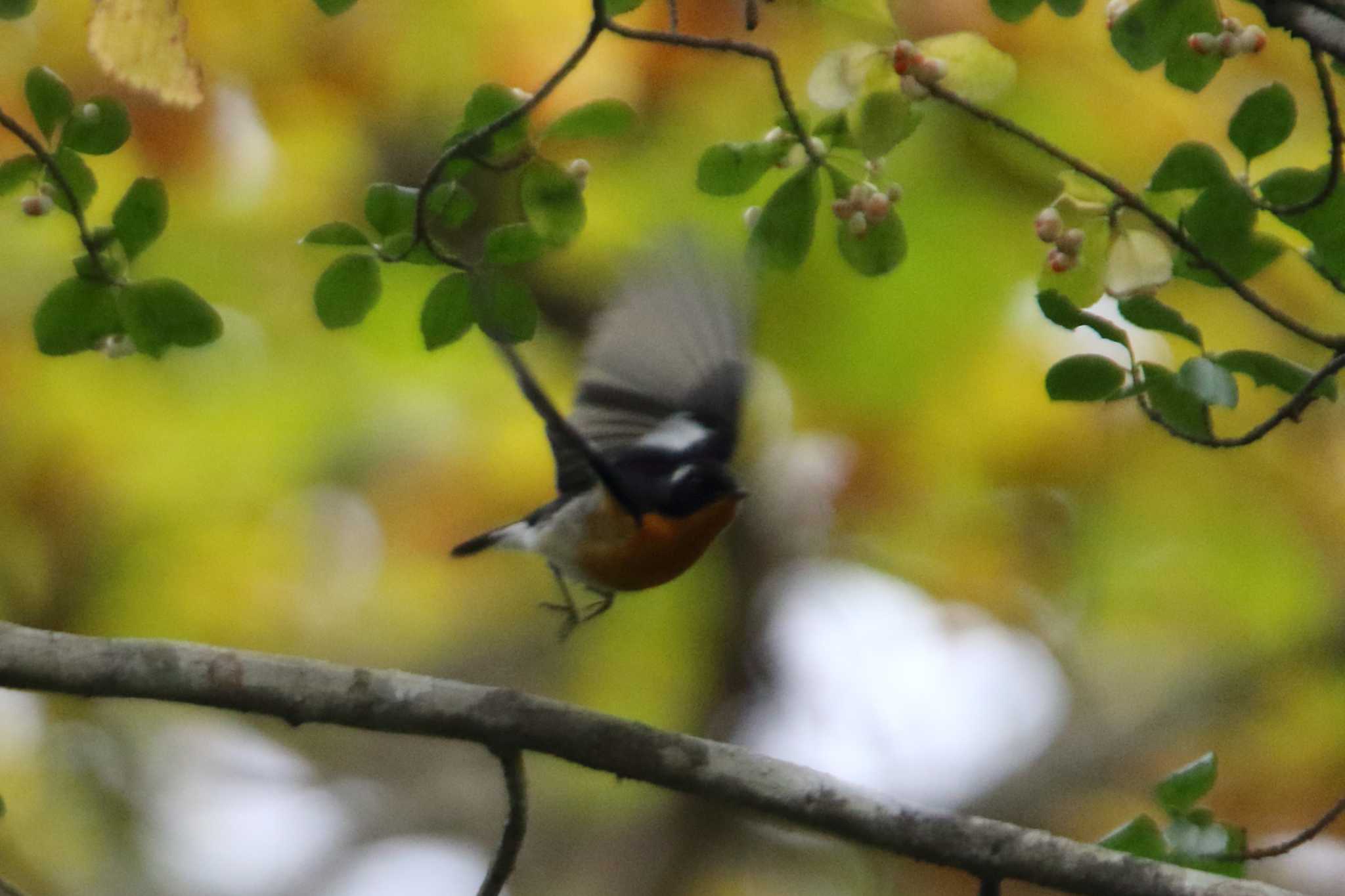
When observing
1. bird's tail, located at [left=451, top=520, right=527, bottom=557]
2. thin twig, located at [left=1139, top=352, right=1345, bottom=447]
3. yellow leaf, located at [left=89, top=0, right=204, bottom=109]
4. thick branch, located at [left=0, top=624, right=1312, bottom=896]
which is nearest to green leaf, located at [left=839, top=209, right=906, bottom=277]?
thin twig, located at [left=1139, top=352, right=1345, bottom=447]

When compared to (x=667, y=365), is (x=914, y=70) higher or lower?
higher

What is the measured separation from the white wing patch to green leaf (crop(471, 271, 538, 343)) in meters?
1.41

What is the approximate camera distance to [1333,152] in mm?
1604

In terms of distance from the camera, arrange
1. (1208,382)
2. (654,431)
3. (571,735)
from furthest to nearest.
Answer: (654,431)
(571,735)
(1208,382)

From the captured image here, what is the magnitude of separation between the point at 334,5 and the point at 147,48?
1.55 feet

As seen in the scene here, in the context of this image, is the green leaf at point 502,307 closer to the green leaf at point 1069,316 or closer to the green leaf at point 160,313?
the green leaf at point 160,313

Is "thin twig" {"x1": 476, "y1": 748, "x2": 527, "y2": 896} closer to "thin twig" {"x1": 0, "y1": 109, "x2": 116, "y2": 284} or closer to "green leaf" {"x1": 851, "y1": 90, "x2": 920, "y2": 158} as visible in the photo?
"thin twig" {"x1": 0, "y1": 109, "x2": 116, "y2": 284}

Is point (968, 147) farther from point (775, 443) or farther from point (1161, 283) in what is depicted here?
point (1161, 283)

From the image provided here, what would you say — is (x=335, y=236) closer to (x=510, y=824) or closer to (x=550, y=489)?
(x=510, y=824)

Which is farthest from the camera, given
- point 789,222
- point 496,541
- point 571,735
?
point 496,541

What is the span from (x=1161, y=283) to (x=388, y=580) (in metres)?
4.83

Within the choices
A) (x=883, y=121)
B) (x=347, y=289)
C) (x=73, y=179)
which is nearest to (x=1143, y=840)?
(x=883, y=121)

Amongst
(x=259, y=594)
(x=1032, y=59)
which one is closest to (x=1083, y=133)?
(x=1032, y=59)

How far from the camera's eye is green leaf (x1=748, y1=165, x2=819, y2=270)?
6.12ft
